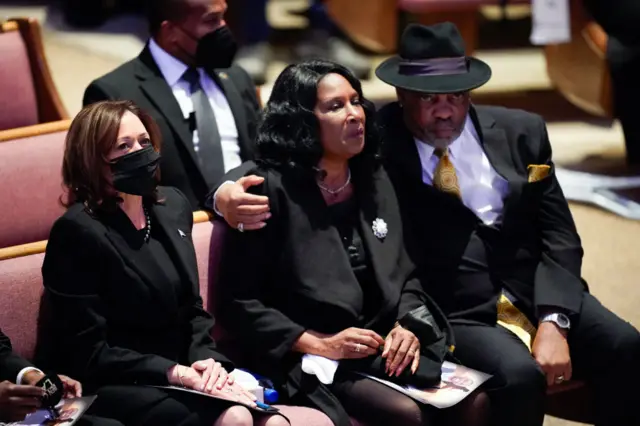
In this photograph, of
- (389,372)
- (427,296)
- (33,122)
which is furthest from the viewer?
(33,122)

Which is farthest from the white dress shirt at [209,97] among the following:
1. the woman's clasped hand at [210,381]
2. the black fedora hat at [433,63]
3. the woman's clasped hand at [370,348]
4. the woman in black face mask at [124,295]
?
the woman's clasped hand at [210,381]

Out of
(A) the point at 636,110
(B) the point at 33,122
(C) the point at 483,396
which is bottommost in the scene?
(A) the point at 636,110

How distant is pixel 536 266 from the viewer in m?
3.35

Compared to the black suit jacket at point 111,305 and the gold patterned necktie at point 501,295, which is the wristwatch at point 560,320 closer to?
the gold patterned necktie at point 501,295

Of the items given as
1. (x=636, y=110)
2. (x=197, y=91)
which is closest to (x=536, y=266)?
(x=197, y=91)

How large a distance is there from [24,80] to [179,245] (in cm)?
157

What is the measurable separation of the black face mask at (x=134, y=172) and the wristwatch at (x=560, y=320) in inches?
45.2

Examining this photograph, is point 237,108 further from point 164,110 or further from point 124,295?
point 124,295

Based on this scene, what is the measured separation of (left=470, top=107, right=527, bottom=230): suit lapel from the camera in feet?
10.9

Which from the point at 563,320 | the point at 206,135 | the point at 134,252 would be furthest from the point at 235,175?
the point at 563,320

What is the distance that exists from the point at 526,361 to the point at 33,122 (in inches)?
80.7

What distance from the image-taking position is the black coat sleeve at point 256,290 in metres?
2.98

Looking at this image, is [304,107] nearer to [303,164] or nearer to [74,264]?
[303,164]

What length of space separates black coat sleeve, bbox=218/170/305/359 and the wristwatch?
2.33ft
